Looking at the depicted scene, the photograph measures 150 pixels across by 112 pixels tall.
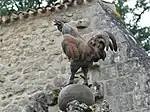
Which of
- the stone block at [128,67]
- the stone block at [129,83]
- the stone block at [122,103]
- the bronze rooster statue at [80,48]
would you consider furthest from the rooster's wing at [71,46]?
the stone block at [128,67]

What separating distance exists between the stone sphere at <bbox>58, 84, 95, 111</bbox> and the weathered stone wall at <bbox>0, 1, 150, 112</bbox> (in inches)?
71.2

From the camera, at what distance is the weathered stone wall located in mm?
6562

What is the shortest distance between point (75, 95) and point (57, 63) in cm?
271

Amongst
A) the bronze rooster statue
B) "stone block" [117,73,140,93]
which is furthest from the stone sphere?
"stone block" [117,73,140,93]

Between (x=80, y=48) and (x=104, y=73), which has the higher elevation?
(x=80, y=48)

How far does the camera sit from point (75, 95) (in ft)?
15.1

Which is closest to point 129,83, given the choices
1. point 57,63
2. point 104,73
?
point 104,73

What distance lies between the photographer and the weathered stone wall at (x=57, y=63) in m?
6.56

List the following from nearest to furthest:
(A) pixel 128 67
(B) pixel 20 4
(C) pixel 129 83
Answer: (C) pixel 129 83
(A) pixel 128 67
(B) pixel 20 4

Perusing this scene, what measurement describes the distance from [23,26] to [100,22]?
1.31 m

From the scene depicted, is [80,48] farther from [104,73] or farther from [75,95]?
[104,73]

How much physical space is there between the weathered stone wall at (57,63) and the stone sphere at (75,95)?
1.81m

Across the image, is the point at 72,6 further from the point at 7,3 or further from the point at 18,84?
the point at 7,3

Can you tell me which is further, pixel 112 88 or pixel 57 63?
pixel 57 63
